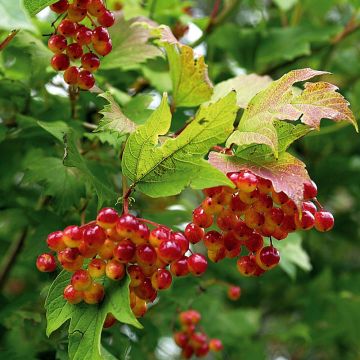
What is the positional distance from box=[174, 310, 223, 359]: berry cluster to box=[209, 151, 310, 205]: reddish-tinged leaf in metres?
0.56

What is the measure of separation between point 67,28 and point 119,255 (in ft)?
0.98

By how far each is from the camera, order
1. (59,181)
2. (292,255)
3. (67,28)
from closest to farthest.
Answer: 1. (67,28)
2. (59,181)
3. (292,255)

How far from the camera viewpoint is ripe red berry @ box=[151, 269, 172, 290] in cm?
62

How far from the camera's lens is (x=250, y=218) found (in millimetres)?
638

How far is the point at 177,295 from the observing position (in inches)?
42.2

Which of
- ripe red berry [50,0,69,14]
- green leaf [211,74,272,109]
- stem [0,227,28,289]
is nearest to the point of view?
ripe red berry [50,0,69,14]

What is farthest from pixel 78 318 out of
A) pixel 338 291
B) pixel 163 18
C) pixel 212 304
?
A: pixel 338 291

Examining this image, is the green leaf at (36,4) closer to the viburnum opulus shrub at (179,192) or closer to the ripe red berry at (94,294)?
the viburnum opulus shrub at (179,192)

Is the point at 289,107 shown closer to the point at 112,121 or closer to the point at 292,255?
the point at 112,121

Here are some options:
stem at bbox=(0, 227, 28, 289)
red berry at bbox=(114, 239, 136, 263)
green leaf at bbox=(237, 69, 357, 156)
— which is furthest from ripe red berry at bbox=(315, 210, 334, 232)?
stem at bbox=(0, 227, 28, 289)

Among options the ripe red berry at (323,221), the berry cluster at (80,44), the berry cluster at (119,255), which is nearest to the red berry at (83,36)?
the berry cluster at (80,44)

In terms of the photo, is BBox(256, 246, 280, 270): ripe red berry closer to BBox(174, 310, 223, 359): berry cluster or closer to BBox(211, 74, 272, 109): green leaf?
BBox(211, 74, 272, 109): green leaf

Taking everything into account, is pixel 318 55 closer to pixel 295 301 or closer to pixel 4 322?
pixel 295 301

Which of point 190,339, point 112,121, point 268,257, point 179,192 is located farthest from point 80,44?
point 190,339
